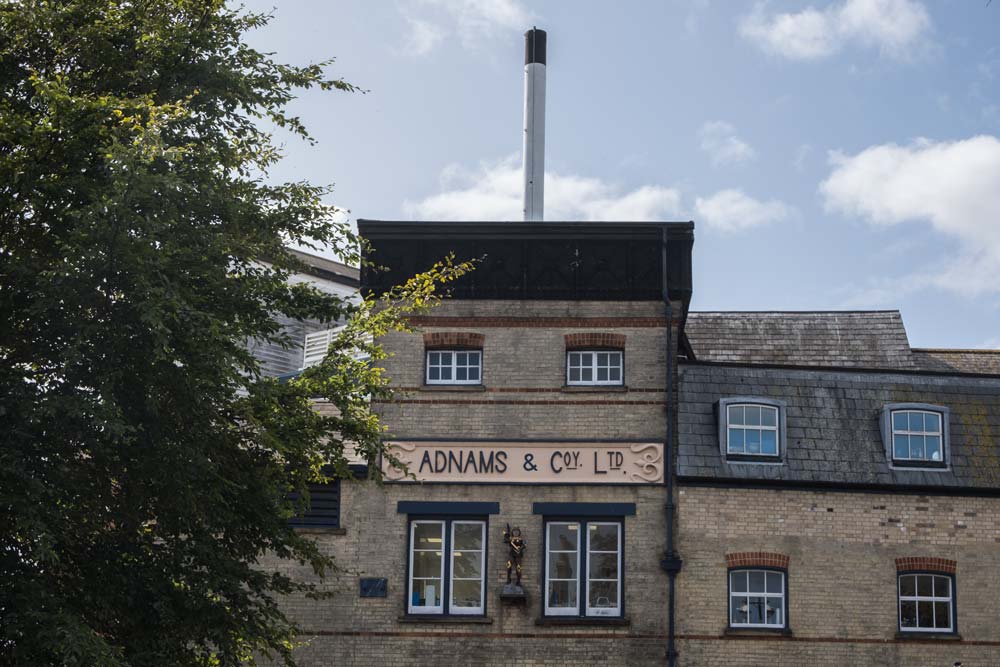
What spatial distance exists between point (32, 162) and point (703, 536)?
12.1 metres

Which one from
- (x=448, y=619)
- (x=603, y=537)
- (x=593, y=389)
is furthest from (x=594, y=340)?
(x=448, y=619)

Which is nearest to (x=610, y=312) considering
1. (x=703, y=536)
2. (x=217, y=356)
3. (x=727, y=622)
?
(x=703, y=536)

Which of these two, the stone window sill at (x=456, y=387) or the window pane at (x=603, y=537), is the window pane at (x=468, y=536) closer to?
the window pane at (x=603, y=537)

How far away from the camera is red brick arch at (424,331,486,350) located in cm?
2206

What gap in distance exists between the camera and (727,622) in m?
20.6

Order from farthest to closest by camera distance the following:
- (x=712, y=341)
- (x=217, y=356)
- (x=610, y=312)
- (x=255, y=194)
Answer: (x=712, y=341), (x=610, y=312), (x=255, y=194), (x=217, y=356)

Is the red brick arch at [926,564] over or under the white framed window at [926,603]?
over

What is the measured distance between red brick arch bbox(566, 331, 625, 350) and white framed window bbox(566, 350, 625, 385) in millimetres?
163

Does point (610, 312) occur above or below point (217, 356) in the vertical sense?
above

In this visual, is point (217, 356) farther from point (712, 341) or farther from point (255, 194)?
point (712, 341)

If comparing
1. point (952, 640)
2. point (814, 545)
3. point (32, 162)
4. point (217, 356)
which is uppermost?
point (32, 162)

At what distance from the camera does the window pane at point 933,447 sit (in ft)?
70.7

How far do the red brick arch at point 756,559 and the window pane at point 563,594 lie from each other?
2.55 meters

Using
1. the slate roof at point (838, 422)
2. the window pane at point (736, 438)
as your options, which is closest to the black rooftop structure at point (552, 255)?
the slate roof at point (838, 422)
